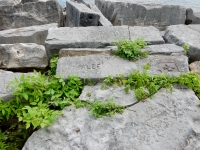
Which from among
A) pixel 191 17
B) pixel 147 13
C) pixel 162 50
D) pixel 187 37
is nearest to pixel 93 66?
pixel 162 50

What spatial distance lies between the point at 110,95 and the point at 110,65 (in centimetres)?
51

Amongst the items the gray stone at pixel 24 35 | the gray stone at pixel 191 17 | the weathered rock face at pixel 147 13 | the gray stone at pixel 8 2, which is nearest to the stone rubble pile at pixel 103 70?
the gray stone at pixel 24 35

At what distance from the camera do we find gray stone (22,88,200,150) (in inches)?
80.5

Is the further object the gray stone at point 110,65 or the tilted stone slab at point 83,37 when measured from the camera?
the tilted stone slab at point 83,37

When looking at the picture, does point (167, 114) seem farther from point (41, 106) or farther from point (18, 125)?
point (18, 125)

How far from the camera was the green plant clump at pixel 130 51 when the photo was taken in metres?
3.00

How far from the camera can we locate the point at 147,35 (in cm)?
349

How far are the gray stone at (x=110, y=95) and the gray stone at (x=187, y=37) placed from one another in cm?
121

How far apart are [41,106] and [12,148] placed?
567 mm

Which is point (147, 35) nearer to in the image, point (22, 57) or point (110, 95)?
point (110, 95)

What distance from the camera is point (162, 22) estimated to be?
5.23 m

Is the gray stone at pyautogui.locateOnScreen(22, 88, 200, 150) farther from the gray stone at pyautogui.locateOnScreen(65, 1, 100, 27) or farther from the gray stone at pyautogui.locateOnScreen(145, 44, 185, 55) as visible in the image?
the gray stone at pyautogui.locateOnScreen(65, 1, 100, 27)

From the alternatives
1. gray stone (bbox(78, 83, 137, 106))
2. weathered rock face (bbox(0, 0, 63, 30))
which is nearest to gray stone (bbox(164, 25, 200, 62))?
gray stone (bbox(78, 83, 137, 106))

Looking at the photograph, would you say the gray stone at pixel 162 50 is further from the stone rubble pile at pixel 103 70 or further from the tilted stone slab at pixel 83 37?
the tilted stone slab at pixel 83 37
